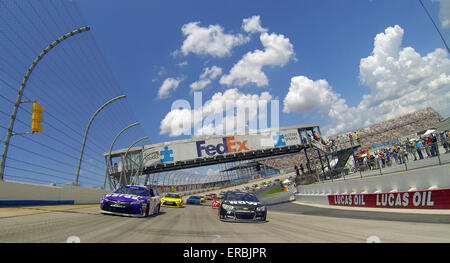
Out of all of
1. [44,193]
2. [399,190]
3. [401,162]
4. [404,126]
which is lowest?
[399,190]

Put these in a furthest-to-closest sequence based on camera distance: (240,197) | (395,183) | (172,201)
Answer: (172,201), (395,183), (240,197)

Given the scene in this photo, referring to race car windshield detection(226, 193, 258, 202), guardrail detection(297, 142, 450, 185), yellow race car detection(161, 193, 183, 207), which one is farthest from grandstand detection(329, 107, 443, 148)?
race car windshield detection(226, 193, 258, 202)

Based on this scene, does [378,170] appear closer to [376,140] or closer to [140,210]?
[140,210]

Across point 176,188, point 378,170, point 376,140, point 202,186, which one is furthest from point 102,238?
point 376,140

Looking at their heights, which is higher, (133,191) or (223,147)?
(223,147)

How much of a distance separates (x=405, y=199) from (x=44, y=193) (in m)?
17.9

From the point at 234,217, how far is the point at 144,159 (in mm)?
28685

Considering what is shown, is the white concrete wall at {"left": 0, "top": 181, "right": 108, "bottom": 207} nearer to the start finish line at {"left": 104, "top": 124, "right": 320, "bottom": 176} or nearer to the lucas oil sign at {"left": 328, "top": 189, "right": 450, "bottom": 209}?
the start finish line at {"left": 104, "top": 124, "right": 320, "bottom": 176}

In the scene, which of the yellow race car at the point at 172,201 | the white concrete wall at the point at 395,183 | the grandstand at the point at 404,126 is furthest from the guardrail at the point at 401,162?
the grandstand at the point at 404,126

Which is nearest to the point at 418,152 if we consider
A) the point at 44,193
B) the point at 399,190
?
the point at 399,190

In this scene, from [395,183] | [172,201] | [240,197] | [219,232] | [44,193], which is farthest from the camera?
[172,201]

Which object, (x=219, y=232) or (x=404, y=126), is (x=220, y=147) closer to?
(x=219, y=232)

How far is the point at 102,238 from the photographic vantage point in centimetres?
494

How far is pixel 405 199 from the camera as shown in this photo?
10961 mm
